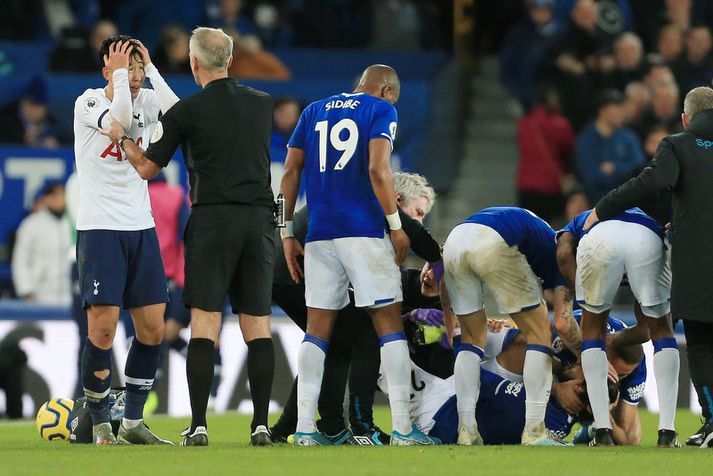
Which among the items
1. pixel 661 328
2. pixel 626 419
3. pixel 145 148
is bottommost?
pixel 626 419

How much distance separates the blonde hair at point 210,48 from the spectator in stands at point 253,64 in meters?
8.03

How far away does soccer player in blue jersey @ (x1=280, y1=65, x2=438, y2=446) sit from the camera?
8555 millimetres

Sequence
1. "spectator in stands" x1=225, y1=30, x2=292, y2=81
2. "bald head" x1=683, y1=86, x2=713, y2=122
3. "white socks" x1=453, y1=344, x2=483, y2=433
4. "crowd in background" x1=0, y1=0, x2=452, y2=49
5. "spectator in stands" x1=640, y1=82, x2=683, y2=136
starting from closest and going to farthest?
"bald head" x1=683, y1=86, x2=713, y2=122, "white socks" x1=453, y1=344, x2=483, y2=433, "spectator in stands" x1=640, y1=82, x2=683, y2=136, "spectator in stands" x1=225, y1=30, x2=292, y2=81, "crowd in background" x1=0, y1=0, x2=452, y2=49

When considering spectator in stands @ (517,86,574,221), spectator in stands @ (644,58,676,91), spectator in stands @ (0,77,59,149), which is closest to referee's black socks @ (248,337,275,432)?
spectator in stands @ (517,86,574,221)

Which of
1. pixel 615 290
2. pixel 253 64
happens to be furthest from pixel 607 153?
pixel 615 290

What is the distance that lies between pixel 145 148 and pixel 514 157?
28.5 feet

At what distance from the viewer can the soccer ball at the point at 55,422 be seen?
959 cm

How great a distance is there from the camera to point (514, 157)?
56.0ft

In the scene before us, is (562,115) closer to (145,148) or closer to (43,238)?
(43,238)

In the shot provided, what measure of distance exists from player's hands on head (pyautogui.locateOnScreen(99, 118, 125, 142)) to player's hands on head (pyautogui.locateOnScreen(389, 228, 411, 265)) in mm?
1648

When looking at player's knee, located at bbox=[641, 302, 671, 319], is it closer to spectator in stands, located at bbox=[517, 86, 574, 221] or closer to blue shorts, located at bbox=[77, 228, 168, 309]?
blue shorts, located at bbox=[77, 228, 168, 309]

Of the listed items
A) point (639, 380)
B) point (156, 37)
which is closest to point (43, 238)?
point (156, 37)

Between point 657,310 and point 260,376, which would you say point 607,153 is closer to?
point 657,310

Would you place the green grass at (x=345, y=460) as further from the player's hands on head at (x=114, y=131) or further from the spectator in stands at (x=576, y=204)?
the spectator in stands at (x=576, y=204)
